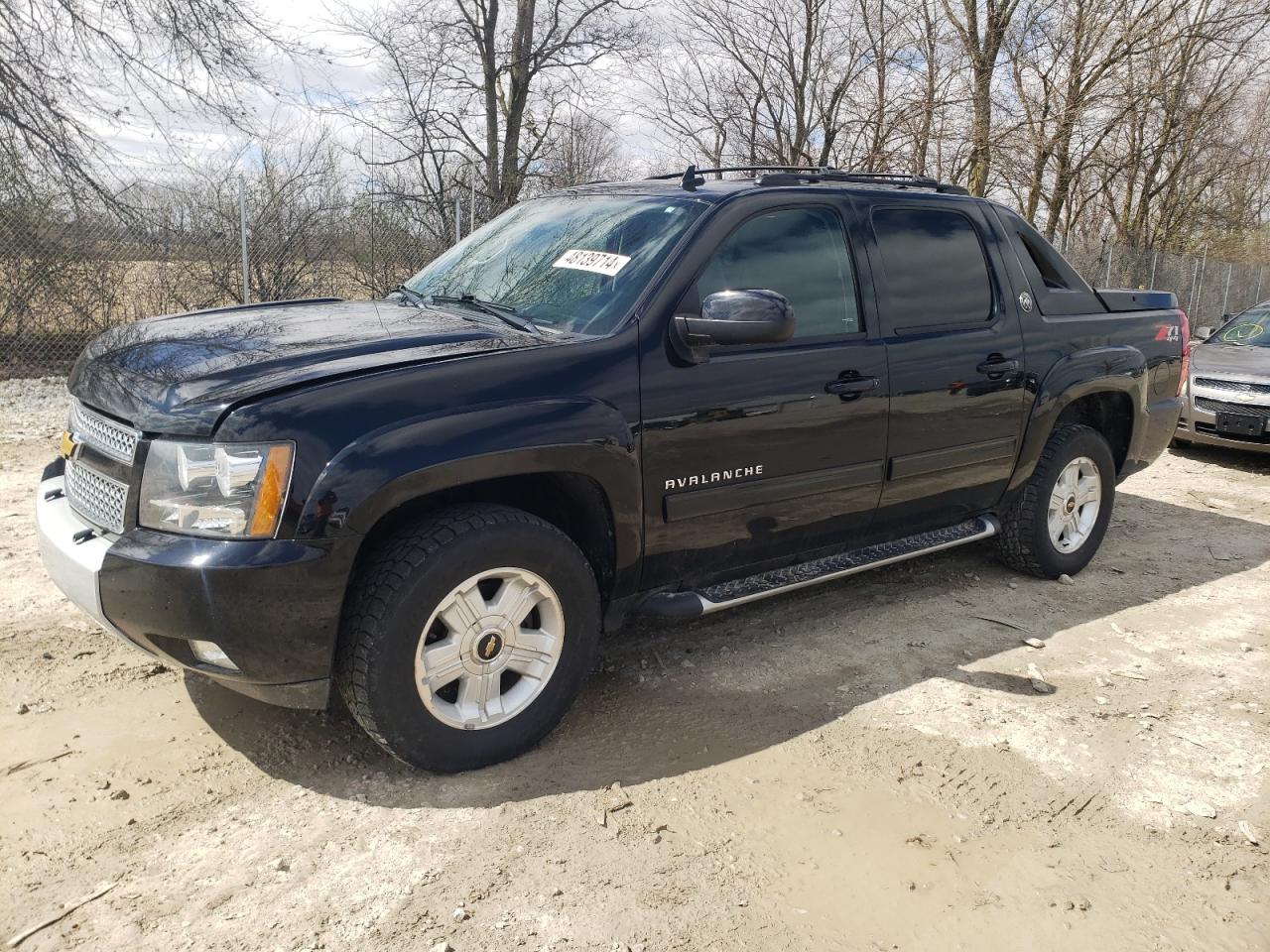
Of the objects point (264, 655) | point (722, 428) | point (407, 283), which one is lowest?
point (264, 655)

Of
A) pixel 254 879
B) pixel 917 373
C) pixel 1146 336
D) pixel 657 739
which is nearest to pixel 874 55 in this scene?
pixel 1146 336

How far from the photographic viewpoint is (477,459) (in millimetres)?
2852

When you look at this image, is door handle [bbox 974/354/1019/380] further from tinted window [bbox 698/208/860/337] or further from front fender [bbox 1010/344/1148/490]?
tinted window [bbox 698/208/860/337]

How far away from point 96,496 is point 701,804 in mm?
2041

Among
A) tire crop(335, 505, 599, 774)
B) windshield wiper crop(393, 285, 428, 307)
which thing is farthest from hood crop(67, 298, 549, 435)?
tire crop(335, 505, 599, 774)

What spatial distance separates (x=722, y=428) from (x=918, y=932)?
168 cm

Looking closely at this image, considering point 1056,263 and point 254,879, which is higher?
point 1056,263

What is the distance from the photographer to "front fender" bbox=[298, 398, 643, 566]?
2645 mm

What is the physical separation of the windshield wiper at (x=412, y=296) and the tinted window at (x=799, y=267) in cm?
118

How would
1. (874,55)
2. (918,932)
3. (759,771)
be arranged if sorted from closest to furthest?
(918,932) < (759,771) < (874,55)

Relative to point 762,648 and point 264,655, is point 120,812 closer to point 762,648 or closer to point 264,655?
point 264,655

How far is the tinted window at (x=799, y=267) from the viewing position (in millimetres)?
3590

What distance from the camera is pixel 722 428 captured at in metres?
3.44

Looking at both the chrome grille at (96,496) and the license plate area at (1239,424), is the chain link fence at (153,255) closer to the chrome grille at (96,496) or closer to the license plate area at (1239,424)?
the chrome grille at (96,496)
